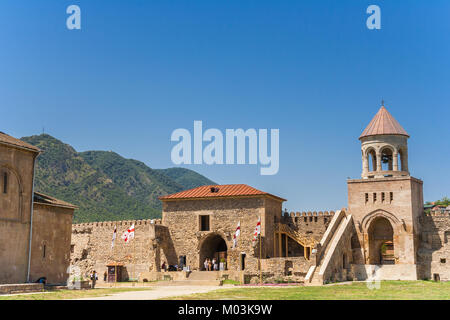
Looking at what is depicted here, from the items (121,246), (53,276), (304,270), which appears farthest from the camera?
(121,246)

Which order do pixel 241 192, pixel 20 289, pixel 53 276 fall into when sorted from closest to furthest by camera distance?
1. pixel 20 289
2. pixel 53 276
3. pixel 241 192

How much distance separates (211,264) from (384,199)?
14197 mm

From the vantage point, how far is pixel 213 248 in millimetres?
45812

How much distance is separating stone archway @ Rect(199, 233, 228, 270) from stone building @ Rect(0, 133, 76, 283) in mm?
13636

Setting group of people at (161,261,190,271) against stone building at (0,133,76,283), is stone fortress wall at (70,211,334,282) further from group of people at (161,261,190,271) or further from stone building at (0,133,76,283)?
stone building at (0,133,76,283)

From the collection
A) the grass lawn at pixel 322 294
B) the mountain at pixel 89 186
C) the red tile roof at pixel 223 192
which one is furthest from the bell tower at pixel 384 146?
the mountain at pixel 89 186

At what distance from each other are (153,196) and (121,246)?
265ft

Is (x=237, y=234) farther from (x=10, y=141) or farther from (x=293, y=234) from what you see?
(x=10, y=141)

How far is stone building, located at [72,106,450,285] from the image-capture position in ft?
125

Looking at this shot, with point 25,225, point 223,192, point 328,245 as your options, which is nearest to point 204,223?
point 223,192

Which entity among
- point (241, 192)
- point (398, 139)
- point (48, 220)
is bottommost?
point (48, 220)

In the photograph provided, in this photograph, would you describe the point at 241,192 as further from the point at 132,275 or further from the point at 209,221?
the point at 132,275
